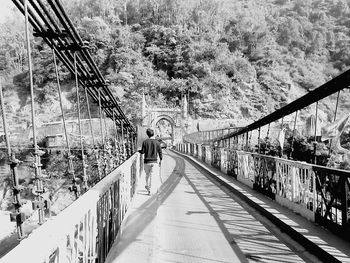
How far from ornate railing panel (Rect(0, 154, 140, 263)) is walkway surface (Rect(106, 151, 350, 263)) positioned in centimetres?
48

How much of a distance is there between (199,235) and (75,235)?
3106mm

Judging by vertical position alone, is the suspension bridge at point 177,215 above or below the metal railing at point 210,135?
below

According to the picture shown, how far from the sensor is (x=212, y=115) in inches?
2048

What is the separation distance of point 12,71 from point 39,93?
415 inches

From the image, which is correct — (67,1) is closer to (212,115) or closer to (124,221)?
(212,115)

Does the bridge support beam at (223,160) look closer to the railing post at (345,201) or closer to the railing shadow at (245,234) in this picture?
the railing shadow at (245,234)

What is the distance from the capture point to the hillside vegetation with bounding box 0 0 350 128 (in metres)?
56.0

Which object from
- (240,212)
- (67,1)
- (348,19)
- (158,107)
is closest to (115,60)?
(158,107)

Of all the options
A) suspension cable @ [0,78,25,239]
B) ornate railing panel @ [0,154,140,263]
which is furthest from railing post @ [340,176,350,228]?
suspension cable @ [0,78,25,239]

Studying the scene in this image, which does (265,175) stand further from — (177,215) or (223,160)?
(223,160)

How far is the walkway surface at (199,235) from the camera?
156 inches

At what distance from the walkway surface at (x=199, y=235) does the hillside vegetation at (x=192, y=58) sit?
39.2 m

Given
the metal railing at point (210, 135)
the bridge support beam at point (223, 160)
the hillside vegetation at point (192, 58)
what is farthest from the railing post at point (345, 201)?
the hillside vegetation at point (192, 58)

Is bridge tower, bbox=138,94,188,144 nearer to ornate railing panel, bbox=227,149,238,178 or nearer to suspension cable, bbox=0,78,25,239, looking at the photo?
ornate railing panel, bbox=227,149,238,178
